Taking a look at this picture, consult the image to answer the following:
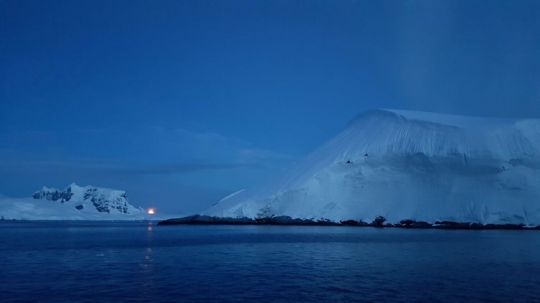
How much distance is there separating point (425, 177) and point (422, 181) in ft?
2.87

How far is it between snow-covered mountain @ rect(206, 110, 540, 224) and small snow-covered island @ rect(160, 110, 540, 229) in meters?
0.15

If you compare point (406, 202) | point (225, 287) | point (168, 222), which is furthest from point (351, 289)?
point (168, 222)

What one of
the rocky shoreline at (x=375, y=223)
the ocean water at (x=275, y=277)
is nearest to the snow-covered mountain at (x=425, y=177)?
the rocky shoreline at (x=375, y=223)

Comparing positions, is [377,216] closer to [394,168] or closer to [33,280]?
[394,168]

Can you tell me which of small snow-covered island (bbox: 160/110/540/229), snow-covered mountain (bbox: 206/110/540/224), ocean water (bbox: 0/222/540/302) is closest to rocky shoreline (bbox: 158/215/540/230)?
small snow-covered island (bbox: 160/110/540/229)

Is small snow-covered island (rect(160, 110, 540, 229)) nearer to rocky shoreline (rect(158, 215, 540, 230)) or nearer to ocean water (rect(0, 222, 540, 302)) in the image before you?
rocky shoreline (rect(158, 215, 540, 230))

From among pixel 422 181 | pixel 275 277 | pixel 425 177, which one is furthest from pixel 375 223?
pixel 275 277

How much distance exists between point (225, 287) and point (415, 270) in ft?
34.1

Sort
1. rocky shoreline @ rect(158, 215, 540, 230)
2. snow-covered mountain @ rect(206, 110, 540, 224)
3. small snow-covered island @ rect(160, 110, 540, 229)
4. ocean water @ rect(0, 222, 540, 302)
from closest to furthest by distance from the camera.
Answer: ocean water @ rect(0, 222, 540, 302), rocky shoreline @ rect(158, 215, 540, 230), small snow-covered island @ rect(160, 110, 540, 229), snow-covered mountain @ rect(206, 110, 540, 224)

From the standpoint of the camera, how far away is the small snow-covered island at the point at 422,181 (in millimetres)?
78875

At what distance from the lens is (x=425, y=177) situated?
3329 inches

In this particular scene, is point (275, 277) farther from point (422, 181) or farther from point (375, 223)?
point (422, 181)

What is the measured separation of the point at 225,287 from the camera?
65.7ft

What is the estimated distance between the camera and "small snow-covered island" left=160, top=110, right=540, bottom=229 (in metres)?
78.9
